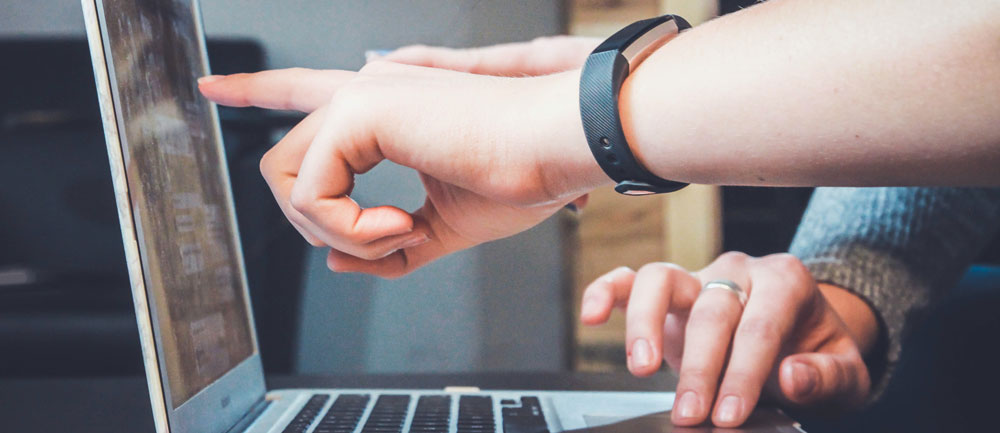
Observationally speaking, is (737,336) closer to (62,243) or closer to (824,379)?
(824,379)

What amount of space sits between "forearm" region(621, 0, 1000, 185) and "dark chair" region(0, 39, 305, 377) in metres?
0.57

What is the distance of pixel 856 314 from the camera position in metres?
0.58

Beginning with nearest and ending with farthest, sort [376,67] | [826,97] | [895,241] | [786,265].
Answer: [826,97] < [376,67] < [786,265] < [895,241]

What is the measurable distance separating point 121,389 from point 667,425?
55 cm

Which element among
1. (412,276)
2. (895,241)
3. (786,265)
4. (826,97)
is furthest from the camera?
(412,276)

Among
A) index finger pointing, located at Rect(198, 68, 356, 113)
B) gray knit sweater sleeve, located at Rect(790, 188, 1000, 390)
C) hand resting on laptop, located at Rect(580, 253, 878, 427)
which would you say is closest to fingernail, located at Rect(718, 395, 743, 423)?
hand resting on laptop, located at Rect(580, 253, 878, 427)

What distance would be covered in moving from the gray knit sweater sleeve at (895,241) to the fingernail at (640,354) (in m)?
0.25

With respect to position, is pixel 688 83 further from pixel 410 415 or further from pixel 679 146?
pixel 410 415

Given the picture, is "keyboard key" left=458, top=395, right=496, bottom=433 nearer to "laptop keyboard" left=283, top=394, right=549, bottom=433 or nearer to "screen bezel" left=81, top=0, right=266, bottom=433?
"laptop keyboard" left=283, top=394, right=549, bottom=433

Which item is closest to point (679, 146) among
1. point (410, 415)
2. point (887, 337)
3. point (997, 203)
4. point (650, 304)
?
point (650, 304)

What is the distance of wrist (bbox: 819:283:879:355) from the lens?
574mm

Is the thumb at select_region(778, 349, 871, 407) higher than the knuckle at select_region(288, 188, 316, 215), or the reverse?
the knuckle at select_region(288, 188, 316, 215)

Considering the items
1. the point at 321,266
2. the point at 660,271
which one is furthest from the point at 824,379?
the point at 321,266

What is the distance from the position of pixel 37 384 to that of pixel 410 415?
1.58ft
